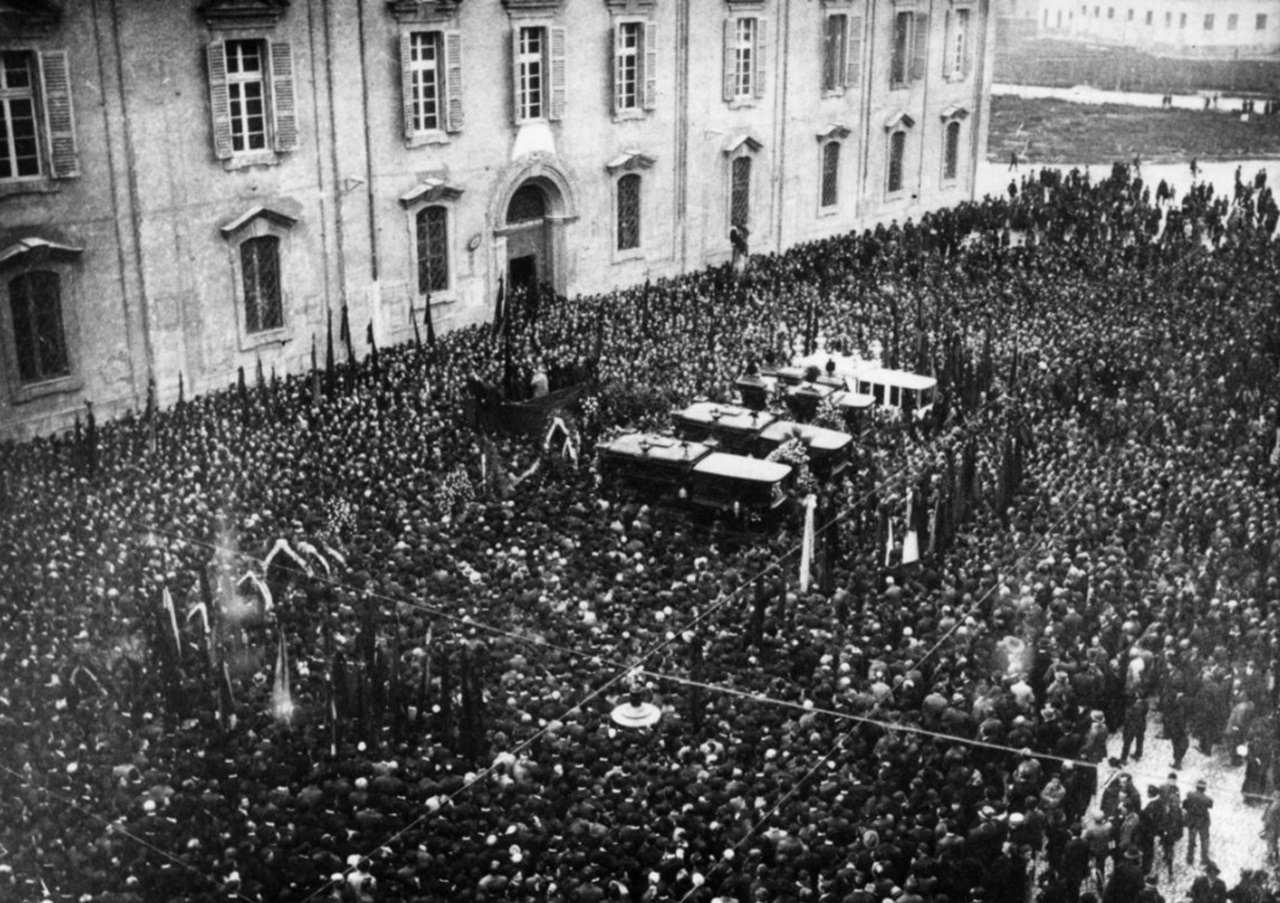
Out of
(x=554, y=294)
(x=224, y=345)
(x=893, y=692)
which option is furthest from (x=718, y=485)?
(x=554, y=294)

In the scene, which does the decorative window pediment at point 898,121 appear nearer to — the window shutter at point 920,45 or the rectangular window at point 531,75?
the window shutter at point 920,45

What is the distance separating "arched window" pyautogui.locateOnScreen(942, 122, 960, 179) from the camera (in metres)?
44.1

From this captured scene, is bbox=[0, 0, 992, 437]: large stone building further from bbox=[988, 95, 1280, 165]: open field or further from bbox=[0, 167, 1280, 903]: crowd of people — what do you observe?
bbox=[988, 95, 1280, 165]: open field

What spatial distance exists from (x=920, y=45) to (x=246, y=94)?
76.9 ft

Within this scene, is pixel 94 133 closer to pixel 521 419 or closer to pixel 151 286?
pixel 151 286

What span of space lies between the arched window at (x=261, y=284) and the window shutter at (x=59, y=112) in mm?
4017

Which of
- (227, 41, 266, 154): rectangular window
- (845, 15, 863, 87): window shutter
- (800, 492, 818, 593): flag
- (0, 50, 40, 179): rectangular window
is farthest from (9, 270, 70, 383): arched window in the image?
(845, 15, 863, 87): window shutter

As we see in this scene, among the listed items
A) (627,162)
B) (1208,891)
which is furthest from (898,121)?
(1208,891)

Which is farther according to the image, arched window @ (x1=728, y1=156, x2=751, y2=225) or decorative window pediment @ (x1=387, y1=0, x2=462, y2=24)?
arched window @ (x1=728, y1=156, x2=751, y2=225)

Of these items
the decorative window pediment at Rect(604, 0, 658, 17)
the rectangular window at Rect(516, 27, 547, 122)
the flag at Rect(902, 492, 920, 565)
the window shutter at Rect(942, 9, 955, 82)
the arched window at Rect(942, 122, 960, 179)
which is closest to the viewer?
the flag at Rect(902, 492, 920, 565)

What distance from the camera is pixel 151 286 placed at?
78.2 ft

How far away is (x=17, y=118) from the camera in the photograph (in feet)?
70.5

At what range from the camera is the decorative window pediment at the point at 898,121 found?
133 ft

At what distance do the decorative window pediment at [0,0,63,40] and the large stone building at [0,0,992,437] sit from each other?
0.20 feet
